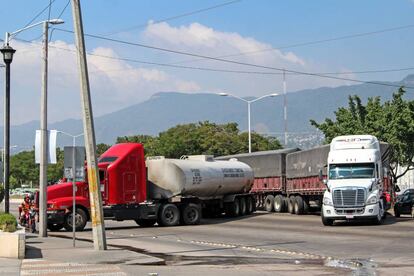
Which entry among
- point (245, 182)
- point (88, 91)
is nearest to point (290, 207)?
point (245, 182)

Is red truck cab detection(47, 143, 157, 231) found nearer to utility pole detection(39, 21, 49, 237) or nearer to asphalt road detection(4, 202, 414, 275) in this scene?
asphalt road detection(4, 202, 414, 275)

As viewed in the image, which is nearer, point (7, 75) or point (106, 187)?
point (7, 75)

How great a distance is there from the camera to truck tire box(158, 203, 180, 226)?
31.8 meters

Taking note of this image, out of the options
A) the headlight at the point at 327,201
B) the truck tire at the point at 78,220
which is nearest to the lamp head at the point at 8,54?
the truck tire at the point at 78,220

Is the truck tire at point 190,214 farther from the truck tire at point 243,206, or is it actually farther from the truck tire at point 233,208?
the truck tire at point 243,206

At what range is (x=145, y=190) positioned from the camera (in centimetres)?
3120

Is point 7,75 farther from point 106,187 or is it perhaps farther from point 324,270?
point 324,270

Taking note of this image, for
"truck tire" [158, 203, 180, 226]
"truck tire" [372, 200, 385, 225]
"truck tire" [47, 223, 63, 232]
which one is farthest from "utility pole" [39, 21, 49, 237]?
"truck tire" [372, 200, 385, 225]

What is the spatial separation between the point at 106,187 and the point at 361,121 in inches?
1117

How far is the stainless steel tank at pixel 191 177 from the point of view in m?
32.0

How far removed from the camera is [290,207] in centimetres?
4088

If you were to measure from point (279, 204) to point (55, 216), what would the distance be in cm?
1786

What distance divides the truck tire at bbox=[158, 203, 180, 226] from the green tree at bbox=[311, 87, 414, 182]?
64.7 ft

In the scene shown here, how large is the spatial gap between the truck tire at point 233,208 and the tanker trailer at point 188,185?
24.5 inches
